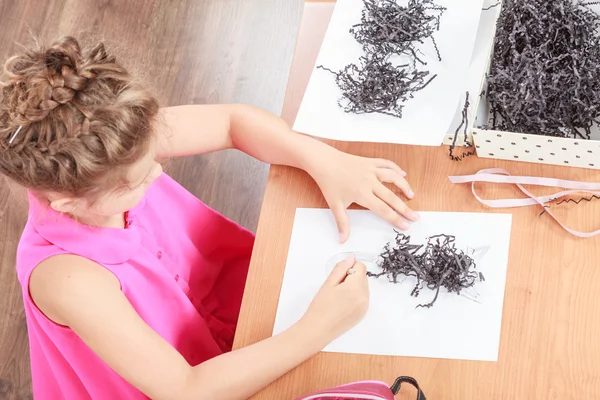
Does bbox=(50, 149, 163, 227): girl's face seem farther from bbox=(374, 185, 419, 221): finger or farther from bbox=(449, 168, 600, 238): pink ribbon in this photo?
bbox=(449, 168, 600, 238): pink ribbon

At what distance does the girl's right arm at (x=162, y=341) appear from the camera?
940mm

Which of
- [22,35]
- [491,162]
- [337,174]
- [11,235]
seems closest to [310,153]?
[337,174]

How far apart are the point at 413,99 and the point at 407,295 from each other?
0.28 meters

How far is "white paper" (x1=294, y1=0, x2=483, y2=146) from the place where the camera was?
3.34 feet

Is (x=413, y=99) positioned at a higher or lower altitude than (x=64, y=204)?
higher

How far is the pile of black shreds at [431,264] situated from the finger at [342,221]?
59 mm

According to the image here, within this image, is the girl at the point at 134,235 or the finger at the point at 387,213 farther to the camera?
the finger at the point at 387,213

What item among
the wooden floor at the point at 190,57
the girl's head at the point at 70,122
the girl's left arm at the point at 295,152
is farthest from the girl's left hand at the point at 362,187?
the wooden floor at the point at 190,57

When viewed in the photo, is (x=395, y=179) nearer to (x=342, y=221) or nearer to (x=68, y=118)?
(x=342, y=221)

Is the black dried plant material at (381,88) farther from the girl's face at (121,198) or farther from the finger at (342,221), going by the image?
the girl's face at (121,198)

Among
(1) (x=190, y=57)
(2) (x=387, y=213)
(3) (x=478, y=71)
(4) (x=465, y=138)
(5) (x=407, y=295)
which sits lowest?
(5) (x=407, y=295)

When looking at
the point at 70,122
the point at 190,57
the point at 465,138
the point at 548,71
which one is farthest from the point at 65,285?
the point at 190,57

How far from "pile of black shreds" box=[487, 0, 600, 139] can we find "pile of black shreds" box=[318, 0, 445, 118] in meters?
0.11

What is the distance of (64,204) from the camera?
91cm
